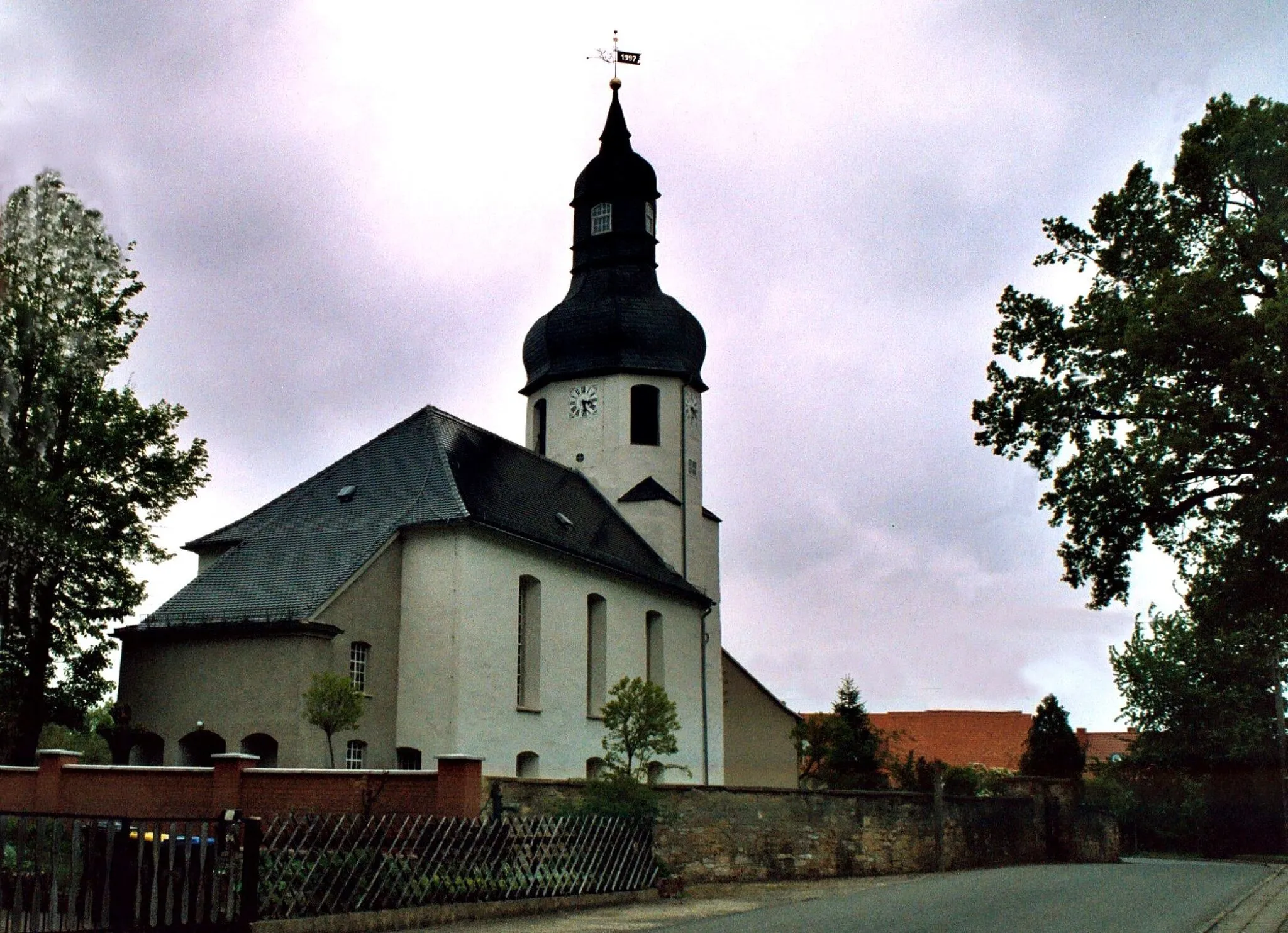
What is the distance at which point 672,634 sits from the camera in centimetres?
3744

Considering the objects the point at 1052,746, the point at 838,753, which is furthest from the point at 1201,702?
the point at 838,753

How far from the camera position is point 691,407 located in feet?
136

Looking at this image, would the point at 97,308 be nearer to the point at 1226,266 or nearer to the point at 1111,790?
the point at 1226,266

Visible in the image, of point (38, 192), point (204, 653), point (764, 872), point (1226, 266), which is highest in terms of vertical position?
point (1226, 266)

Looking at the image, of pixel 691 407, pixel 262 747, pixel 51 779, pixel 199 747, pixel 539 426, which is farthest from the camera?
pixel 539 426

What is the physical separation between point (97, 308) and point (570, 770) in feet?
50.3

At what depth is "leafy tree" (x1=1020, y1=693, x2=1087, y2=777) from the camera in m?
44.4

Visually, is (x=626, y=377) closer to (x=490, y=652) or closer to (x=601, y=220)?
(x=601, y=220)

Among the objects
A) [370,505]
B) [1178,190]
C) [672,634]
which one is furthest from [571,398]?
[1178,190]

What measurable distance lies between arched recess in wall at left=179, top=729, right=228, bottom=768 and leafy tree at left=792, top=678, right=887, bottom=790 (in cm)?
2347

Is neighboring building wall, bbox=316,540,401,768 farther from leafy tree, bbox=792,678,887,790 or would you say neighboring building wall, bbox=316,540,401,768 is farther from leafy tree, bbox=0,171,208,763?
leafy tree, bbox=792,678,887,790

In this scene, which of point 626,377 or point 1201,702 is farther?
point 1201,702

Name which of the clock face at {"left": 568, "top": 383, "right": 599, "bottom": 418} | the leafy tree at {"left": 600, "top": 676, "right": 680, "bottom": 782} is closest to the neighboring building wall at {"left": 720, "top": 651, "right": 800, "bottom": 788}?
the clock face at {"left": 568, "top": 383, "right": 599, "bottom": 418}

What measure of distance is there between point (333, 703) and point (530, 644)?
25.5 feet
